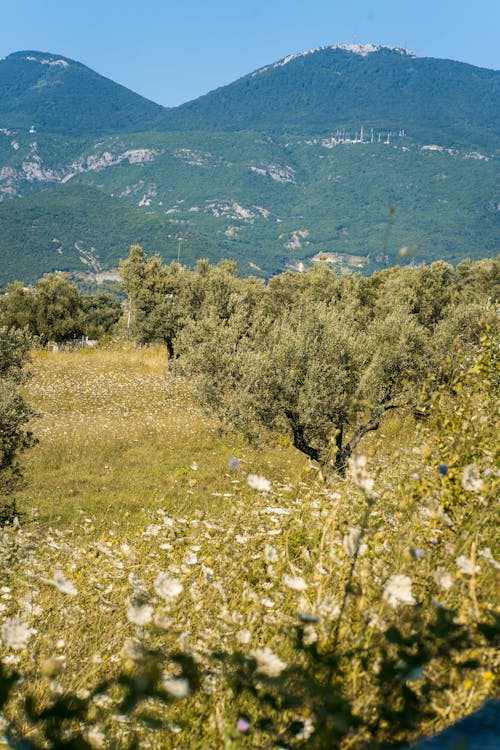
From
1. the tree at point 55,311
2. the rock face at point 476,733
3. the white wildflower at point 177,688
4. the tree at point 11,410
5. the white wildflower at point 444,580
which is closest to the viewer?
the white wildflower at point 177,688

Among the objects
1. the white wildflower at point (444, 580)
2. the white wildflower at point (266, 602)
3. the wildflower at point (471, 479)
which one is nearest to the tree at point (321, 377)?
the white wildflower at point (266, 602)

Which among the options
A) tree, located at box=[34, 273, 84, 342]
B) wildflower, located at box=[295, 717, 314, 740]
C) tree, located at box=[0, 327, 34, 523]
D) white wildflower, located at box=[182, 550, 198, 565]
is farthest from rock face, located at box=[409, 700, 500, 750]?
tree, located at box=[34, 273, 84, 342]

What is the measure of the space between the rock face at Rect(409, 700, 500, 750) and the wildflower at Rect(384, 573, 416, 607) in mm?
422

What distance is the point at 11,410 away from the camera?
1259 centimetres

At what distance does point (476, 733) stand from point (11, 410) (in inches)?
483

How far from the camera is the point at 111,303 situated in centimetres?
10738

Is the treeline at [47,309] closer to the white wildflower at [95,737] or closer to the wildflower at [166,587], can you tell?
the wildflower at [166,587]

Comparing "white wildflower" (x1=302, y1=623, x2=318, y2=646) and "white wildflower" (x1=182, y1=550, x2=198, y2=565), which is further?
"white wildflower" (x1=182, y1=550, x2=198, y2=565)

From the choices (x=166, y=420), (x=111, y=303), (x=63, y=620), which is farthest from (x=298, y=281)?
(x=111, y=303)

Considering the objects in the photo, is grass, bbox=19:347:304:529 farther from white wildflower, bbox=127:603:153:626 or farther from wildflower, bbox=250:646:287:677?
wildflower, bbox=250:646:287:677

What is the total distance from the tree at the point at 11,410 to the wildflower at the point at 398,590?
38.2 ft

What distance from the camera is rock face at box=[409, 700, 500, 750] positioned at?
5.42 ft

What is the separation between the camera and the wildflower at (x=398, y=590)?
2.20 meters

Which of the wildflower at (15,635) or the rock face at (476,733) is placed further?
the wildflower at (15,635)
